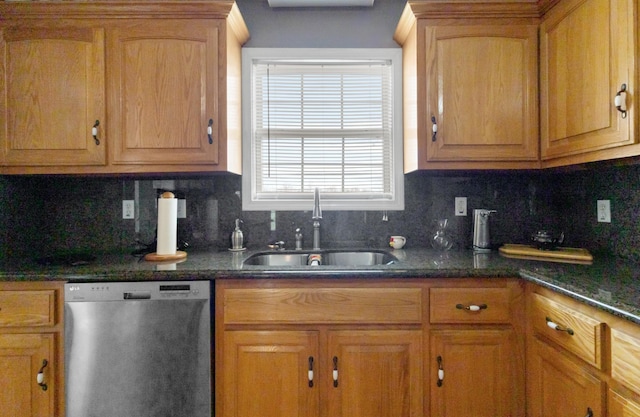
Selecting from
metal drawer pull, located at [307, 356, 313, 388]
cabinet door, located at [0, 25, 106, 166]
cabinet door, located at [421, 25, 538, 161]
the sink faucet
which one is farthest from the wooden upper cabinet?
cabinet door, located at [0, 25, 106, 166]

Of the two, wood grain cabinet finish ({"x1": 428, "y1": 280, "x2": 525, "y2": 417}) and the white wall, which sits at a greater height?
the white wall

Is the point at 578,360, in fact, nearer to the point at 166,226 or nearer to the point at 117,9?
the point at 166,226

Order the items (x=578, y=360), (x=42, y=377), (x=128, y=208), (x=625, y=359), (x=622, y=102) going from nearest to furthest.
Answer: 1. (x=625, y=359)
2. (x=578, y=360)
3. (x=622, y=102)
4. (x=42, y=377)
5. (x=128, y=208)

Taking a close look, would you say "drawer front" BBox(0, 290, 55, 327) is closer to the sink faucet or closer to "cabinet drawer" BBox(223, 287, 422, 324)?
"cabinet drawer" BBox(223, 287, 422, 324)

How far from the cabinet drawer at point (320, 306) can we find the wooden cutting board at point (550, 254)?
2.23 feet

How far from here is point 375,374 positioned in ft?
4.81

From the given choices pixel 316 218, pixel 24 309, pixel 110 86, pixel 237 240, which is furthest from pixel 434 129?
pixel 24 309

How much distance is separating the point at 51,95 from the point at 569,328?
8.21 ft

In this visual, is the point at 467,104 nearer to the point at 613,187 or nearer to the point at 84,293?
the point at 613,187

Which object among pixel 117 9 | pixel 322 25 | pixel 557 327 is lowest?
pixel 557 327

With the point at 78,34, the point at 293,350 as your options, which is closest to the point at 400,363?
the point at 293,350

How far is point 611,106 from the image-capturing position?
53.1 inches

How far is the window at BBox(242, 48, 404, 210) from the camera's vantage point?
83.9 inches

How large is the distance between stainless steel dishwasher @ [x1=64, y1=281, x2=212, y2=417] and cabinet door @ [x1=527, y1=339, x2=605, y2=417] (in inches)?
53.7
